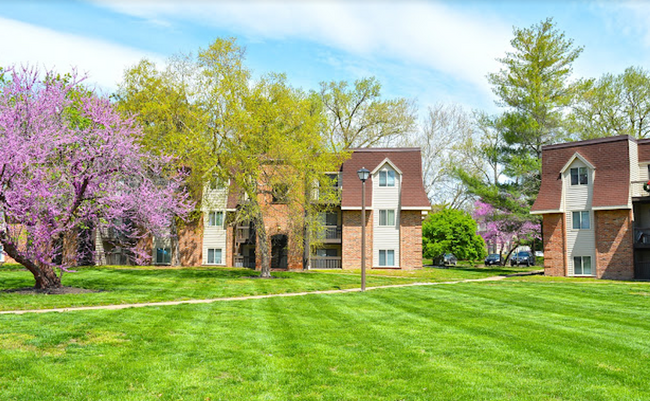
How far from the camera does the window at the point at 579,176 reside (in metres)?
36.7

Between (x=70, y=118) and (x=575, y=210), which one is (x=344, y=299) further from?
(x=575, y=210)

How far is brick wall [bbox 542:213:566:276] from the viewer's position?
36.7 metres

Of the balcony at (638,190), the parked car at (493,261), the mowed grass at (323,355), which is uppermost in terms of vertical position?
the balcony at (638,190)

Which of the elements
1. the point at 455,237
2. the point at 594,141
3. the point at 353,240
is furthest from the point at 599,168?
the point at 353,240

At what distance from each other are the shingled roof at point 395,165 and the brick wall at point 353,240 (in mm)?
1000

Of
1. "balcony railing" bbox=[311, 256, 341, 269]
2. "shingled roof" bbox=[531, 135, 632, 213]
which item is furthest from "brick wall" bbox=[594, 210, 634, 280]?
"balcony railing" bbox=[311, 256, 341, 269]

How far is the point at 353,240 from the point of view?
41781 millimetres

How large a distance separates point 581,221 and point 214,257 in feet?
90.8

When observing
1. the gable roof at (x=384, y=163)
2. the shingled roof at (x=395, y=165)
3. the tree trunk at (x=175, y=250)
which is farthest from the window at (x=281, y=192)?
the tree trunk at (x=175, y=250)

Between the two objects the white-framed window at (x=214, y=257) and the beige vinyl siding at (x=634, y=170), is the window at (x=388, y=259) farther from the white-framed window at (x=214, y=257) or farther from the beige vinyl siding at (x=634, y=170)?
the beige vinyl siding at (x=634, y=170)

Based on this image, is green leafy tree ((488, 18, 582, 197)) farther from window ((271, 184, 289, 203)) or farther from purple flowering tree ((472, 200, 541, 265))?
window ((271, 184, 289, 203))

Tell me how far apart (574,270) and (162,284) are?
1046 inches

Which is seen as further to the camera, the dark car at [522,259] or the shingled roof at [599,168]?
the dark car at [522,259]

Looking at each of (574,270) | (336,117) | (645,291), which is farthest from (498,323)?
(336,117)
